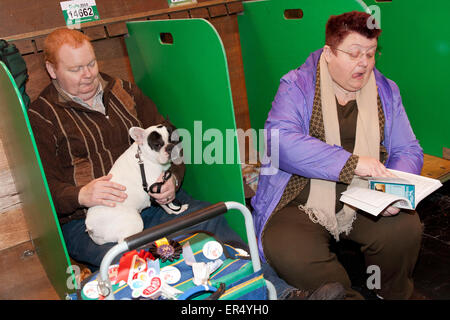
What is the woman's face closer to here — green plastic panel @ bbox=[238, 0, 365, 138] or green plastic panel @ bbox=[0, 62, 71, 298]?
green plastic panel @ bbox=[238, 0, 365, 138]

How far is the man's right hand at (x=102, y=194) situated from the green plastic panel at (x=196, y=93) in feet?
1.35

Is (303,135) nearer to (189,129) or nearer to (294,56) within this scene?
(189,129)

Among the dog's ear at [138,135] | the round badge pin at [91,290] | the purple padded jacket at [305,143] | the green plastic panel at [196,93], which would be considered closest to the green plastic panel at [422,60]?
the purple padded jacket at [305,143]

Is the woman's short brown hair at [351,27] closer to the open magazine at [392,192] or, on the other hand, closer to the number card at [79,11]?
the open magazine at [392,192]

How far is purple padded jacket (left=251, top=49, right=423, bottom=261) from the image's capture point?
4.92 feet

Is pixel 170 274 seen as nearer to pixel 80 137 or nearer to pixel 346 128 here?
pixel 80 137

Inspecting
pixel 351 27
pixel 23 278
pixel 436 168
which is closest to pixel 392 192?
pixel 351 27

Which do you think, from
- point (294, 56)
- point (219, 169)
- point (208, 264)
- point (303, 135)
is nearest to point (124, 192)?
point (219, 169)

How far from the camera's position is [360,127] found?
159 cm

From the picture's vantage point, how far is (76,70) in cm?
158

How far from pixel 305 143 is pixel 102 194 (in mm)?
750

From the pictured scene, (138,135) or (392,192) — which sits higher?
(138,135)

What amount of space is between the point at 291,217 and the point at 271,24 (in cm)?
113

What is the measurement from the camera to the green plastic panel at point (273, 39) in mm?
1867
